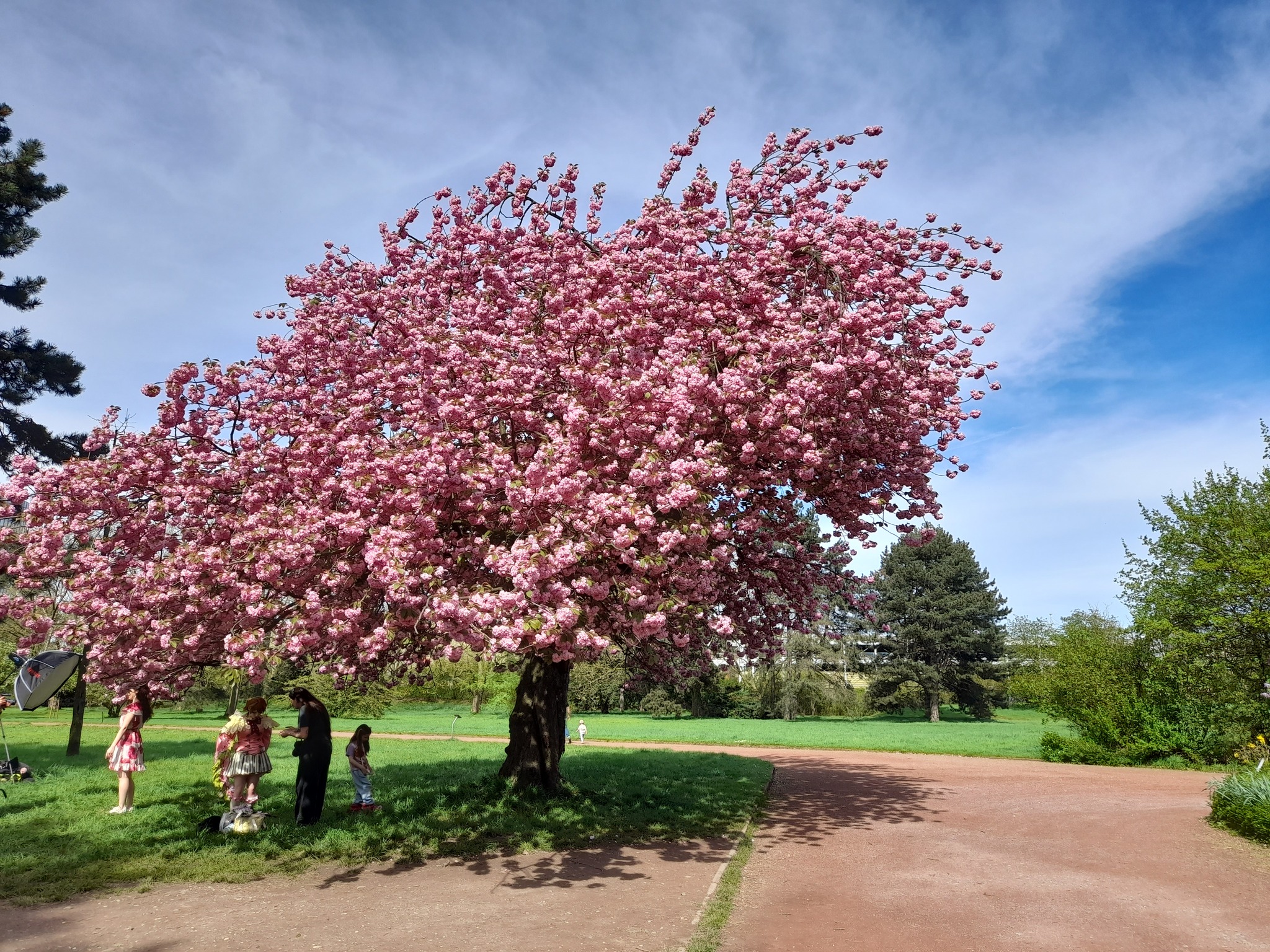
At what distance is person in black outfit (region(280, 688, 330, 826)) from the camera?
12.3 metres

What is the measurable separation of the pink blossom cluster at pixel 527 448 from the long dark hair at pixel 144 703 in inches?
81.3

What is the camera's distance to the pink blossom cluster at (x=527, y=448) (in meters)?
10.1

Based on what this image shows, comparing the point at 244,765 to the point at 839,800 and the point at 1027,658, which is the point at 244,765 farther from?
the point at 1027,658

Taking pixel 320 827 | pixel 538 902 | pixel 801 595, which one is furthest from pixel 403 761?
pixel 538 902

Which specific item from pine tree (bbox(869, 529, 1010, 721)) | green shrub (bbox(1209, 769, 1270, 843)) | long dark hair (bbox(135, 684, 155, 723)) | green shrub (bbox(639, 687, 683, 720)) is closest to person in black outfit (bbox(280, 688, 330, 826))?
long dark hair (bbox(135, 684, 155, 723))

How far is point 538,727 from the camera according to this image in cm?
1517

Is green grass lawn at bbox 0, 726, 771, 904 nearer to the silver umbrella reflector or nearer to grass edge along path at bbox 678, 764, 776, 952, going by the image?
grass edge along path at bbox 678, 764, 776, 952

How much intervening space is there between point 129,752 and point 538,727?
6.68 meters

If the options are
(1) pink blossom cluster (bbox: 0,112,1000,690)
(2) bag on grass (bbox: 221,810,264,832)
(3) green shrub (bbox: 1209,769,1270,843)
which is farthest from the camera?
(3) green shrub (bbox: 1209,769,1270,843)

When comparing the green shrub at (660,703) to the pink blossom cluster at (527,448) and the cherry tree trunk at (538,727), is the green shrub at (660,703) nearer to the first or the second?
the cherry tree trunk at (538,727)

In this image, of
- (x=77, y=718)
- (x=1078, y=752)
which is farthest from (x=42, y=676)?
(x=1078, y=752)

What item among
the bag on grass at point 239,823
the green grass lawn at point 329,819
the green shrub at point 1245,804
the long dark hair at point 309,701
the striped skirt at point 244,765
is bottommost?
the green grass lawn at point 329,819

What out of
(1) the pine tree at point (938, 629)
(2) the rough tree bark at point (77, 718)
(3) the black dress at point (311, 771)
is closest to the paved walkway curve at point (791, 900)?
(3) the black dress at point (311, 771)

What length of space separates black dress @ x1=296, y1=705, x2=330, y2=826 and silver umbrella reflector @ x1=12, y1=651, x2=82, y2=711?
13.4 feet
